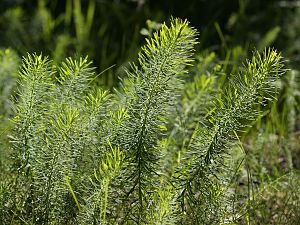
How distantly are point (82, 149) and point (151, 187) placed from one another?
0.21 meters

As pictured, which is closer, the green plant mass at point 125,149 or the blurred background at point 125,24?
the green plant mass at point 125,149

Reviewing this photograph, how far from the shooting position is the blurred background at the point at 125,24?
3.32m

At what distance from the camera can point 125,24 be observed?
3.55 metres

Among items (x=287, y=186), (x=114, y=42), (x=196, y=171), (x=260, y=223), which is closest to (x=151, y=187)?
(x=196, y=171)

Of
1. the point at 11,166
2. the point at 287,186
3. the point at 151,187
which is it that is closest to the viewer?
the point at 151,187

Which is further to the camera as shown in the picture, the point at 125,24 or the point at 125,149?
the point at 125,24

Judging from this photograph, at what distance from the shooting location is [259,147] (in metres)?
2.34

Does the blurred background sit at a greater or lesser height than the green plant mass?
greater

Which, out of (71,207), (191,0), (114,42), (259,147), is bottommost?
(71,207)

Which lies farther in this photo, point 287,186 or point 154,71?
point 287,186

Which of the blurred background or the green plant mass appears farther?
the blurred background

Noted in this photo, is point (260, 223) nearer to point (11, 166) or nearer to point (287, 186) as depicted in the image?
point (287, 186)

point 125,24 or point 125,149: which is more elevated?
point 125,24

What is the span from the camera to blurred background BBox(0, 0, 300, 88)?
3324 millimetres
